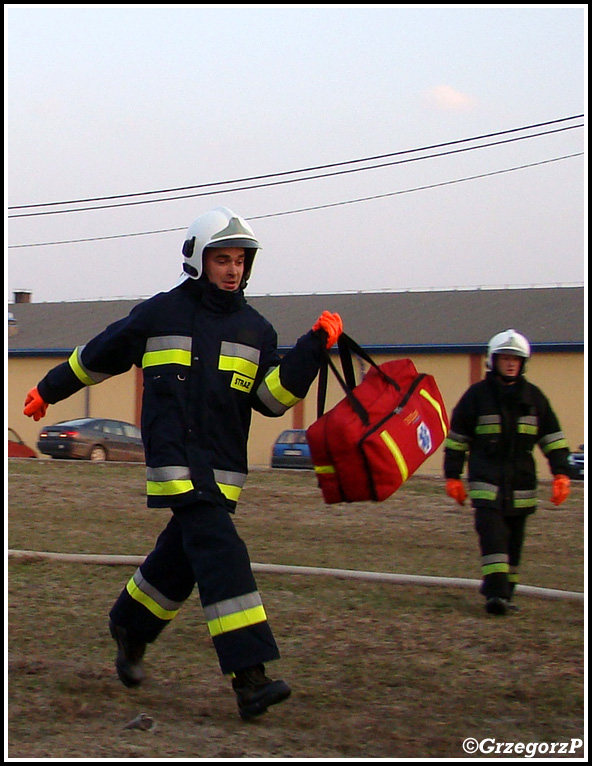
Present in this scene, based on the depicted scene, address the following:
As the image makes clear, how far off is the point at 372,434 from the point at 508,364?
2639 millimetres

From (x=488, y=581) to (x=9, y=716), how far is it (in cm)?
305

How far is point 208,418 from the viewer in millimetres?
5191

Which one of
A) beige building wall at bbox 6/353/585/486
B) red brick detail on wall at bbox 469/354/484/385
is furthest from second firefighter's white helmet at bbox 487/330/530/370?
red brick detail on wall at bbox 469/354/484/385

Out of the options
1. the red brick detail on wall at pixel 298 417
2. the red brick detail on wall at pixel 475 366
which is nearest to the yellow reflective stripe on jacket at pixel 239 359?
the red brick detail on wall at pixel 475 366

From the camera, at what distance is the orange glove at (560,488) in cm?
759

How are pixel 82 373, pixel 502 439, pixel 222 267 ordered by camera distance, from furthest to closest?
pixel 502 439 → pixel 82 373 → pixel 222 267

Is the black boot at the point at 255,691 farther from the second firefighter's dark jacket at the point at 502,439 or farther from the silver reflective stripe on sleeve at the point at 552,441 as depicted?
the silver reflective stripe on sleeve at the point at 552,441

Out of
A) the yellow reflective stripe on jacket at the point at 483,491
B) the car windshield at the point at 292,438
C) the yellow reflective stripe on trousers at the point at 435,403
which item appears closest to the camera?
the yellow reflective stripe on trousers at the point at 435,403

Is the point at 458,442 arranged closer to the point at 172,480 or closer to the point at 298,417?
the point at 172,480

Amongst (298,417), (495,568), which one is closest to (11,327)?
(298,417)

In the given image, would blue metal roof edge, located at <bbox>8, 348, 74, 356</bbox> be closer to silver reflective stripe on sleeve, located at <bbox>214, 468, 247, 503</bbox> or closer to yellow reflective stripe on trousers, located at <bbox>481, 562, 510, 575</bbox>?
yellow reflective stripe on trousers, located at <bbox>481, 562, 510, 575</bbox>

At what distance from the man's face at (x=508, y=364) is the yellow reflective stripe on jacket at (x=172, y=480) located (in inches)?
121

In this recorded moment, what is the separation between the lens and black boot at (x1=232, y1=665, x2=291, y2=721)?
193 inches

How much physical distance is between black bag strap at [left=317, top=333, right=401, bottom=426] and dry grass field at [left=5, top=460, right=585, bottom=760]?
136 cm
